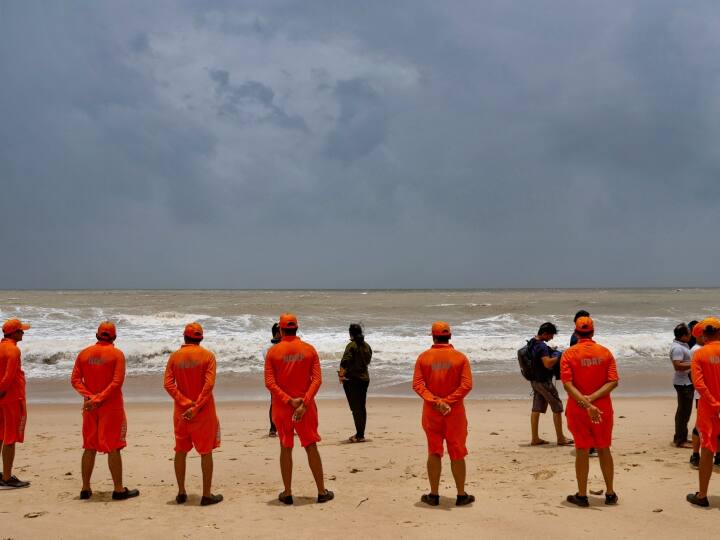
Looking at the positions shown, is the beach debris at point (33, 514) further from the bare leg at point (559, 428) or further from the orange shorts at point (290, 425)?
the bare leg at point (559, 428)

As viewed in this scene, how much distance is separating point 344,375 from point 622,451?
12.9 ft

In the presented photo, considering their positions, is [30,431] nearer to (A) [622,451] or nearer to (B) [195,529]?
(B) [195,529]

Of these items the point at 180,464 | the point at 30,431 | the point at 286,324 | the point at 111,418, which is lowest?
the point at 30,431

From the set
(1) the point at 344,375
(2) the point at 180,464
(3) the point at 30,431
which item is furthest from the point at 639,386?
(3) the point at 30,431

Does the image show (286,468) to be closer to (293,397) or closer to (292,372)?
(293,397)

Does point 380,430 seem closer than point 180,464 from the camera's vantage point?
No

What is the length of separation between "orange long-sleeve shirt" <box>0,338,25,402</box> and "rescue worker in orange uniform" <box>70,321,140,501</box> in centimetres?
90

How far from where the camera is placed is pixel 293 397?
5.89 m

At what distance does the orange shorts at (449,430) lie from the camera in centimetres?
564

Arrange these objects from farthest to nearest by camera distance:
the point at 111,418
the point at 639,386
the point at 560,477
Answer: the point at 639,386
the point at 560,477
the point at 111,418

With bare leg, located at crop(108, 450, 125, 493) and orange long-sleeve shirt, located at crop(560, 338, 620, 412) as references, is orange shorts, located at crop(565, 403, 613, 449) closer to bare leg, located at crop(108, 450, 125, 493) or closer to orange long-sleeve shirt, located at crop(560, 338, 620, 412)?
orange long-sleeve shirt, located at crop(560, 338, 620, 412)

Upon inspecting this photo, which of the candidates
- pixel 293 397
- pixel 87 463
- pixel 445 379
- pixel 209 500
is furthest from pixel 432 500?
pixel 87 463

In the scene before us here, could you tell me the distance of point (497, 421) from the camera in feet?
33.4

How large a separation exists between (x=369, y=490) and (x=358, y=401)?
102 inches
